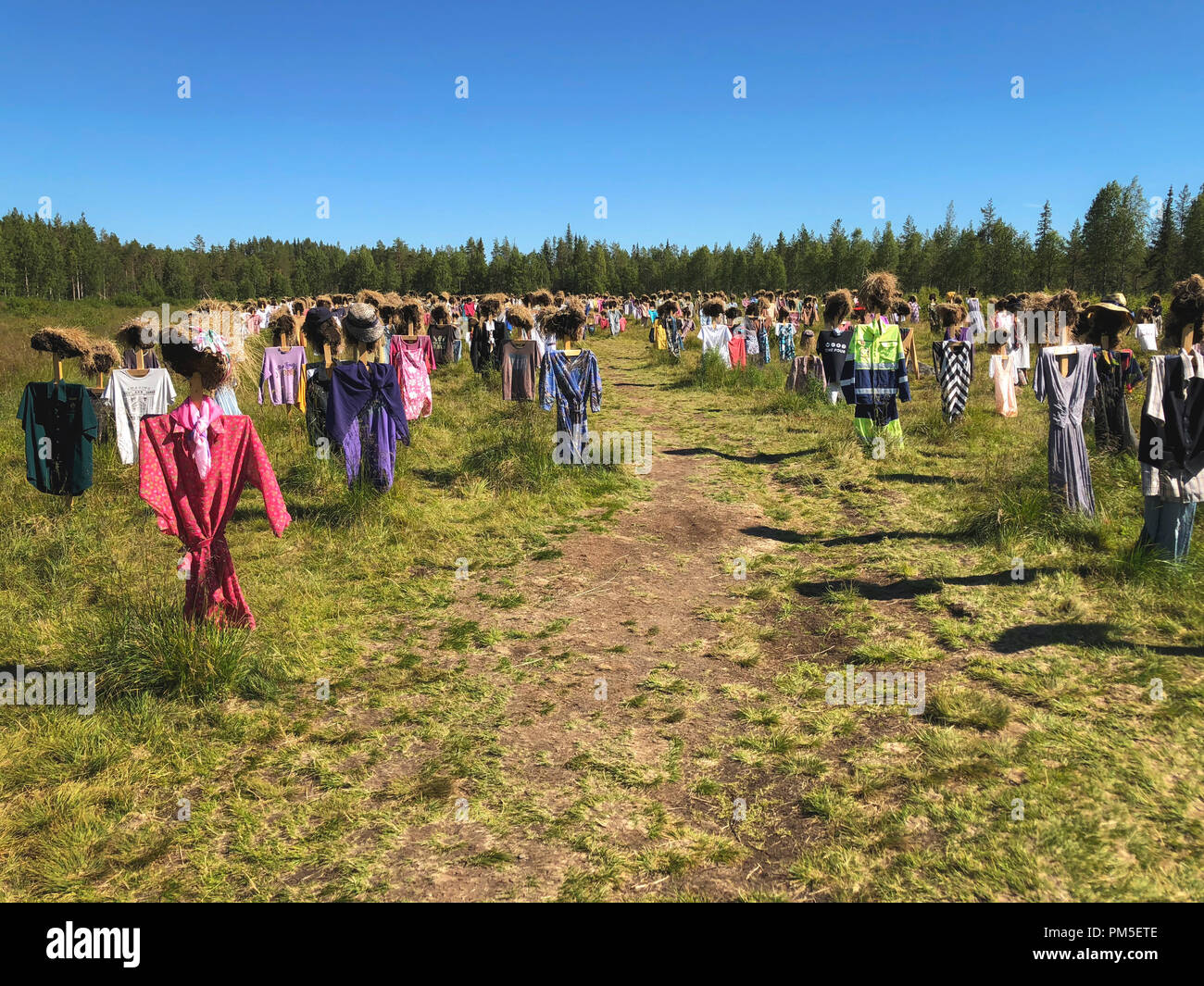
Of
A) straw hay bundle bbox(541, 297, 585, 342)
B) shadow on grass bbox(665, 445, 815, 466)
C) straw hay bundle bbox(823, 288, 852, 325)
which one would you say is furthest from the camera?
straw hay bundle bbox(823, 288, 852, 325)

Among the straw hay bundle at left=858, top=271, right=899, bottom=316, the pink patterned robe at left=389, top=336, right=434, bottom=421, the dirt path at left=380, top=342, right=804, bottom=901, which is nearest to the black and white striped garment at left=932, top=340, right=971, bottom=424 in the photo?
the straw hay bundle at left=858, top=271, right=899, bottom=316

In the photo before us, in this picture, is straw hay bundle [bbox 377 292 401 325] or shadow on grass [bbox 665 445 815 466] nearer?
shadow on grass [bbox 665 445 815 466]

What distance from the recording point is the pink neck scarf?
16.0ft

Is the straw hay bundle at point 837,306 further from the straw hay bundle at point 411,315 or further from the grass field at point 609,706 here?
the straw hay bundle at point 411,315

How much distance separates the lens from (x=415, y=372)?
11.2 m

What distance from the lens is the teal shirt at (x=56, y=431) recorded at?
25.5ft

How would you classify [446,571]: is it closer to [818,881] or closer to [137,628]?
[137,628]

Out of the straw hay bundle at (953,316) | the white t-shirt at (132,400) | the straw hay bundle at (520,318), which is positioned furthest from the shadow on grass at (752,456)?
the white t-shirt at (132,400)

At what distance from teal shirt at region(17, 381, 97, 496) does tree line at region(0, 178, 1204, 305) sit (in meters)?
61.6

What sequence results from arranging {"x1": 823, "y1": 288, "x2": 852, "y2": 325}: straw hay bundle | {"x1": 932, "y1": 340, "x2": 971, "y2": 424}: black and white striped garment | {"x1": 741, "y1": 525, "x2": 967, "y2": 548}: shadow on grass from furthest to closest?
{"x1": 823, "y1": 288, "x2": 852, "y2": 325}: straw hay bundle < {"x1": 932, "y1": 340, "x2": 971, "y2": 424}: black and white striped garment < {"x1": 741, "y1": 525, "x2": 967, "y2": 548}: shadow on grass

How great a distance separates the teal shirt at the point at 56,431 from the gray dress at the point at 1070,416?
382 inches

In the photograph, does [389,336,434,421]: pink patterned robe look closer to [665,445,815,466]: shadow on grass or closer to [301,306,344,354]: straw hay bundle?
[301,306,344,354]: straw hay bundle

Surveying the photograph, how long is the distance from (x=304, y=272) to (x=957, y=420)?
12674cm

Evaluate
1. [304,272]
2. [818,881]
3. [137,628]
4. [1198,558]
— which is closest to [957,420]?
[1198,558]
